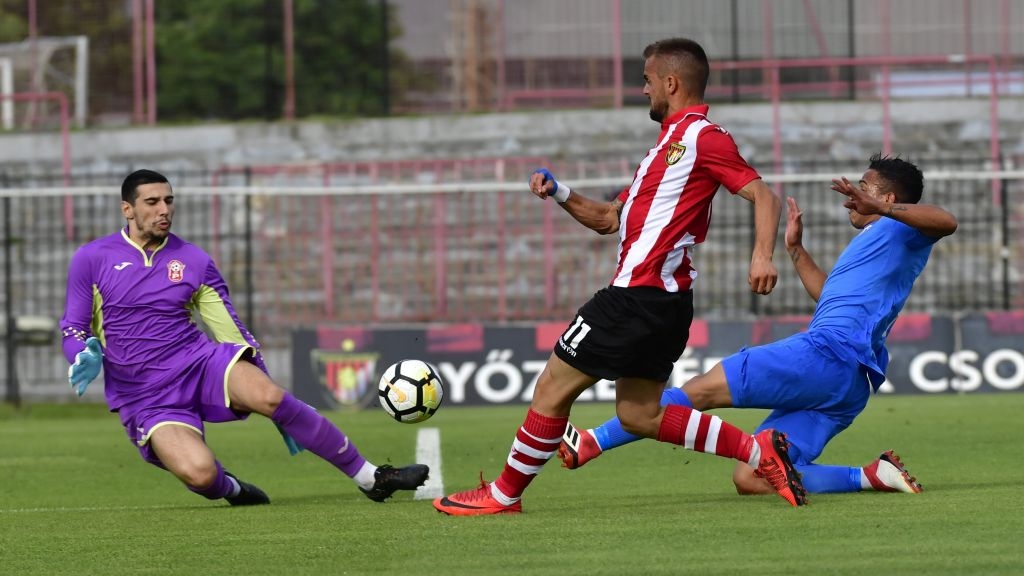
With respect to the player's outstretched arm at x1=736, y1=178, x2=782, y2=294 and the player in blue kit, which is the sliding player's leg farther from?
the player's outstretched arm at x1=736, y1=178, x2=782, y2=294

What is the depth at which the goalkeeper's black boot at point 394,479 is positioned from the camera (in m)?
7.27

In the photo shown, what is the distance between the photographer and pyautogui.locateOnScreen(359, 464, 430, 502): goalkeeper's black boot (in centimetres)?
727

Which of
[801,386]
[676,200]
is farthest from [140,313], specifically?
[801,386]

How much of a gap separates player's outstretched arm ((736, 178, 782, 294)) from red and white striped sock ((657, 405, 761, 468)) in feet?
2.24

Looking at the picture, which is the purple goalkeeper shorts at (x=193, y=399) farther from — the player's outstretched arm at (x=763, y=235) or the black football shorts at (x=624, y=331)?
the player's outstretched arm at (x=763, y=235)

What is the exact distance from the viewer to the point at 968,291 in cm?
1848

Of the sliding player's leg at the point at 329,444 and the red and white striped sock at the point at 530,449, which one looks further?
the sliding player's leg at the point at 329,444

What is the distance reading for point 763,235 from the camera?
5957mm

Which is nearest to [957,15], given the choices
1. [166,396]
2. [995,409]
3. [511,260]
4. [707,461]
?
[511,260]

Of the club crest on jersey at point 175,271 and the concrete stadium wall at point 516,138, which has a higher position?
the concrete stadium wall at point 516,138

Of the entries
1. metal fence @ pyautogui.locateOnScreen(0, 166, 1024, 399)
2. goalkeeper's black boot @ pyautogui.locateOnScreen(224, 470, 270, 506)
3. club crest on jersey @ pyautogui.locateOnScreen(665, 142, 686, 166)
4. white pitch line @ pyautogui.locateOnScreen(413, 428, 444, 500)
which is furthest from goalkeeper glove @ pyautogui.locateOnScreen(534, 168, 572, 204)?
metal fence @ pyautogui.locateOnScreen(0, 166, 1024, 399)

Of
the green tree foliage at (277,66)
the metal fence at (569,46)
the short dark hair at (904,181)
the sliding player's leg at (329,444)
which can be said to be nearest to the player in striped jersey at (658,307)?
the sliding player's leg at (329,444)

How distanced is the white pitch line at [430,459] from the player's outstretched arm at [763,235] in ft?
8.03

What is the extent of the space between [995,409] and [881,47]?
12038 mm
